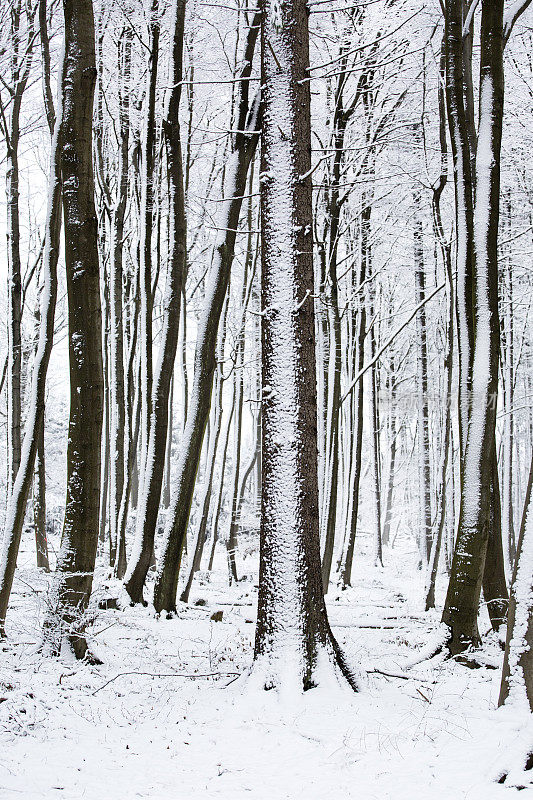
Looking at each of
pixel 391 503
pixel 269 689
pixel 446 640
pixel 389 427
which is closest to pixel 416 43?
pixel 446 640

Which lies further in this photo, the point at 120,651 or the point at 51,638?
the point at 120,651

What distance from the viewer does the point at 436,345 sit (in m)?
20.6

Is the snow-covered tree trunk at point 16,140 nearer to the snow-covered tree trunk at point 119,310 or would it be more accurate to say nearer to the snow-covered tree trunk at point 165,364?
the snow-covered tree trunk at point 119,310

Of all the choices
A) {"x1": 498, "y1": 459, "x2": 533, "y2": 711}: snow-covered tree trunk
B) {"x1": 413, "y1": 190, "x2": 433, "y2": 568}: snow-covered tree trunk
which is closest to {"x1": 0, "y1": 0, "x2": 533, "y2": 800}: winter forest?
{"x1": 498, "y1": 459, "x2": 533, "y2": 711}: snow-covered tree trunk

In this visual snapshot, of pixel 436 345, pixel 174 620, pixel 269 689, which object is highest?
pixel 436 345

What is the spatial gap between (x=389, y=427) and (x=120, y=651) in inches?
881

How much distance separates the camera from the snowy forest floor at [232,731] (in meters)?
3.31

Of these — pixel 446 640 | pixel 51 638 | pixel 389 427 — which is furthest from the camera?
pixel 389 427

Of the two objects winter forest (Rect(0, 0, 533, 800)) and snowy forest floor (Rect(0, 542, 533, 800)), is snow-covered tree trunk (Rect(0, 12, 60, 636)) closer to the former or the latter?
winter forest (Rect(0, 0, 533, 800))

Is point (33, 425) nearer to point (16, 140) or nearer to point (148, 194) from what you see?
point (148, 194)

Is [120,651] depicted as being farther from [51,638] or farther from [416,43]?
[416,43]

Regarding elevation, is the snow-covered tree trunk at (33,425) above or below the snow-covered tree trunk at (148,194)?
below

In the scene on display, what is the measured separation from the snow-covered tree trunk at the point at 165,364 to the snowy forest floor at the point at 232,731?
251 centimetres

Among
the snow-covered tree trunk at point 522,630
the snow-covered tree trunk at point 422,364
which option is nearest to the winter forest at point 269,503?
the snow-covered tree trunk at point 522,630
